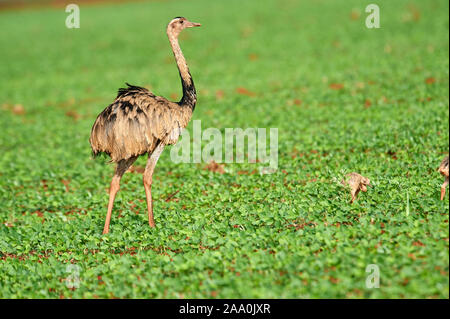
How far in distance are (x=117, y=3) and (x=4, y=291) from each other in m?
47.0

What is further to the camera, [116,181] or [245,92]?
[245,92]

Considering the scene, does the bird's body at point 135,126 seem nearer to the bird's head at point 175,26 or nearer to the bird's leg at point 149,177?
the bird's leg at point 149,177

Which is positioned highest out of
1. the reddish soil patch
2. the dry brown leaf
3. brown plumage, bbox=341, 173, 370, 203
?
the dry brown leaf

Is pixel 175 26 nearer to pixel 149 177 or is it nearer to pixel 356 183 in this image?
pixel 149 177

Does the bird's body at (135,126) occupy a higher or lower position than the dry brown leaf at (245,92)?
lower

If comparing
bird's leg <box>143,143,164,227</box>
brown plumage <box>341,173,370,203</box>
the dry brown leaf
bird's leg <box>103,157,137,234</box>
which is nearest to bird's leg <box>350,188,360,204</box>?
brown plumage <box>341,173,370,203</box>

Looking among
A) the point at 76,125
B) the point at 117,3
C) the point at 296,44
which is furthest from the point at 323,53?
the point at 117,3

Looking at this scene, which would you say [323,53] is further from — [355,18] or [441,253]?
[441,253]

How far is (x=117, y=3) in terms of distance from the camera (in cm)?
4988

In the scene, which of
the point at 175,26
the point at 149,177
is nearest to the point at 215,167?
the point at 149,177

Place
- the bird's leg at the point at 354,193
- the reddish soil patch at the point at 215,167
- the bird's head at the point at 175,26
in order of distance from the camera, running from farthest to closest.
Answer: the reddish soil patch at the point at 215,167, the bird's head at the point at 175,26, the bird's leg at the point at 354,193

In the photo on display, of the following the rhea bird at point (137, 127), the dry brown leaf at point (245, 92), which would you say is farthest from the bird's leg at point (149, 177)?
the dry brown leaf at point (245, 92)

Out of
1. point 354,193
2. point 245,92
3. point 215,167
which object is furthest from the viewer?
point 245,92

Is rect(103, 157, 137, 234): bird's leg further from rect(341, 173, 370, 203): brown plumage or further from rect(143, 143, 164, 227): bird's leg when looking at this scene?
rect(341, 173, 370, 203): brown plumage
